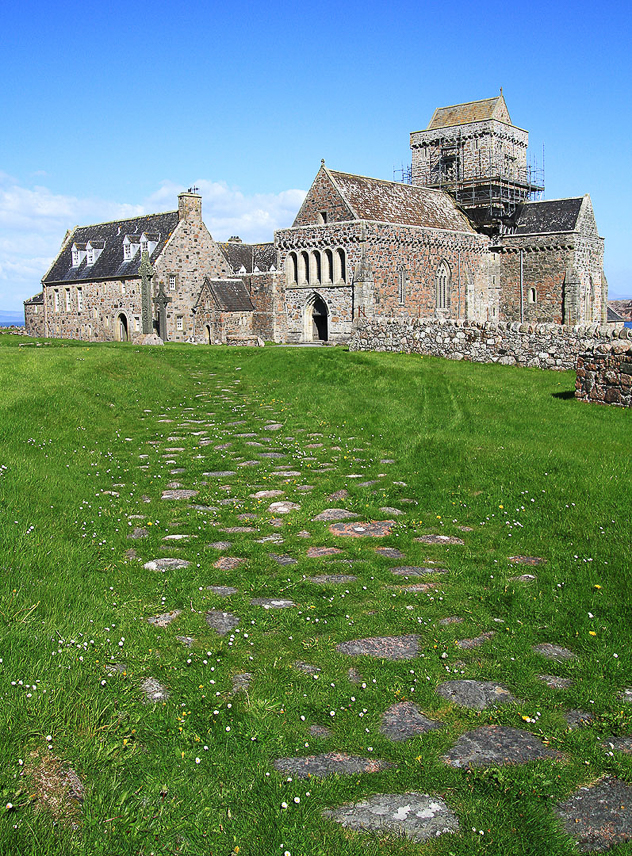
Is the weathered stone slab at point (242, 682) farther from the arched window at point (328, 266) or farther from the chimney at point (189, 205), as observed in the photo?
the chimney at point (189, 205)

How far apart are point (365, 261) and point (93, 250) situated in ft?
82.4

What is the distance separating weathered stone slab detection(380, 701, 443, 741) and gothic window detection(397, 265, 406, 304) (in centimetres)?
4241

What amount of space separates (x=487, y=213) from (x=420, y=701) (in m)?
56.3

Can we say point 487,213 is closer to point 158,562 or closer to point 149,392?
point 149,392

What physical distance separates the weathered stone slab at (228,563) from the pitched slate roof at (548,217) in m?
51.2

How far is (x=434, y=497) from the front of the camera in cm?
975

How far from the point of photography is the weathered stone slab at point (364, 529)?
8.34 meters

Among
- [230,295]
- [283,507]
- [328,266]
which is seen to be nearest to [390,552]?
[283,507]

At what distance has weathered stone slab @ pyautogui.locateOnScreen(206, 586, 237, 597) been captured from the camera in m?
6.65

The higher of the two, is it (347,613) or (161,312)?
(161,312)

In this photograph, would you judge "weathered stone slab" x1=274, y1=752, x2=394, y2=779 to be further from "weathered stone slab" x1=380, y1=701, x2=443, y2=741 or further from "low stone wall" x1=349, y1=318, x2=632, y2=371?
"low stone wall" x1=349, y1=318, x2=632, y2=371

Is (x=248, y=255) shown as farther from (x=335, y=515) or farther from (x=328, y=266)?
(x=335, y=515)

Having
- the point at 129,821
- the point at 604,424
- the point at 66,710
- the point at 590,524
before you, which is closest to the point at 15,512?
the point at 66,710

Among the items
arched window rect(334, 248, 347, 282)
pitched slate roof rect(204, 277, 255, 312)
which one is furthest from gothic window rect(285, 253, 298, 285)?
pitched slate roof rect(204, 277, 255, 312)
